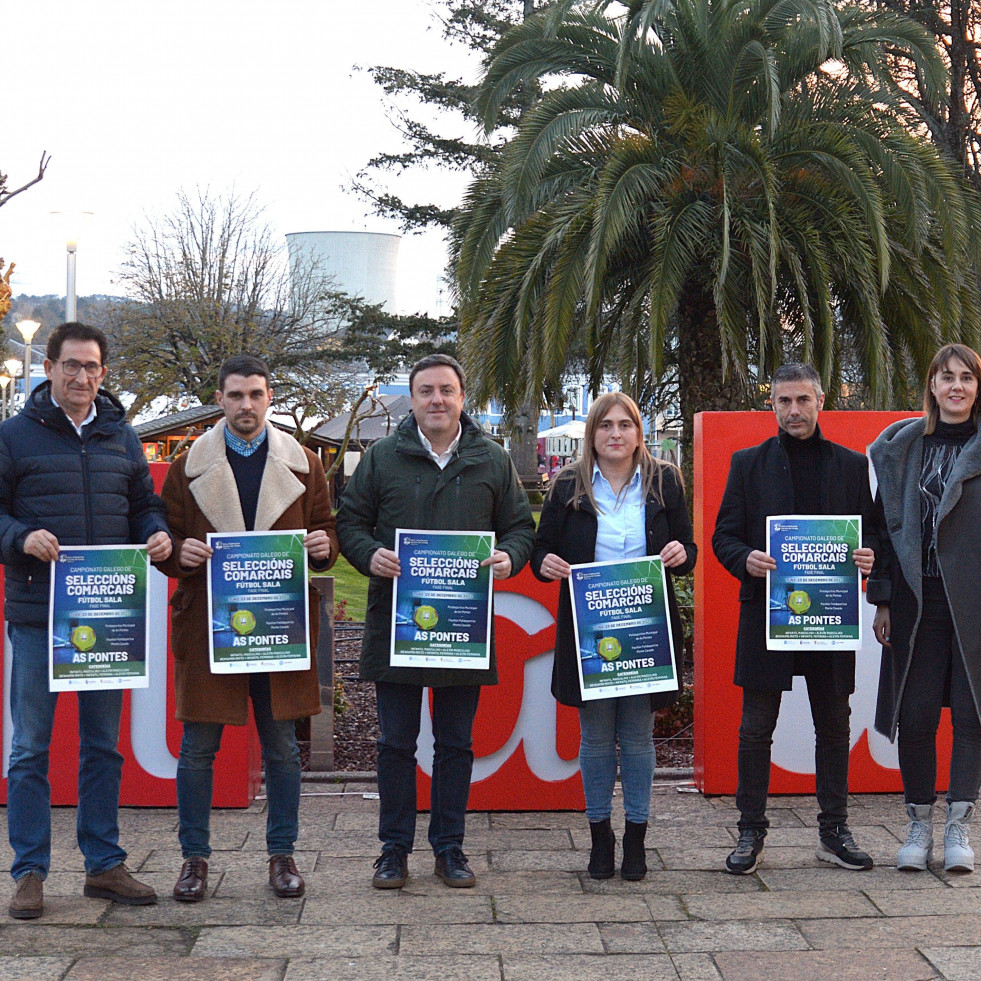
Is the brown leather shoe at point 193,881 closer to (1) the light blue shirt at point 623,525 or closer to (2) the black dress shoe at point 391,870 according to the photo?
(2) the black dress shoe at point 391,870

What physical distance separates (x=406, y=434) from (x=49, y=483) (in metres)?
1.25

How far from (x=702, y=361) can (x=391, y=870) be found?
29.2ft

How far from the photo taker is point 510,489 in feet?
14.4

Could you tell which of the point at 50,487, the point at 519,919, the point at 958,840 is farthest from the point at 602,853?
the point at 50,487

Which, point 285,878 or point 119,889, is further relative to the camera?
point 285,878

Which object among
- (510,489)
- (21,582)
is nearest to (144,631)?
(21,582)

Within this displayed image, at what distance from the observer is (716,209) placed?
11258 millimetres

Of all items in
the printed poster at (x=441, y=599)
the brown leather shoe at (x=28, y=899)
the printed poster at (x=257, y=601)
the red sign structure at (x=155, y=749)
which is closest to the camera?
the brown leather shoe at (x=28, y=899)

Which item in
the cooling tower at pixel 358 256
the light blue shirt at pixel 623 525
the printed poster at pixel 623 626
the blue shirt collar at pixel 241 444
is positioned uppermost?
the cooling tower at pixel 358 256

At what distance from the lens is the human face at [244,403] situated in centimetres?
412

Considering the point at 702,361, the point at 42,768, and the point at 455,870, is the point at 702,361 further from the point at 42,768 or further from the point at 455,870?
the point at 42,768

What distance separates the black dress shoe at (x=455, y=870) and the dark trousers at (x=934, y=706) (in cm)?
172

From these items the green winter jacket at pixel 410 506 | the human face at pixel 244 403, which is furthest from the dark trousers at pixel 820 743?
the human face at pixel 244 403

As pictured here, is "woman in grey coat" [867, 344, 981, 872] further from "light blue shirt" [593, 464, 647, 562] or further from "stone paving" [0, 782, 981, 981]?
"light blue shirt" [593, 464, 647, 562]
